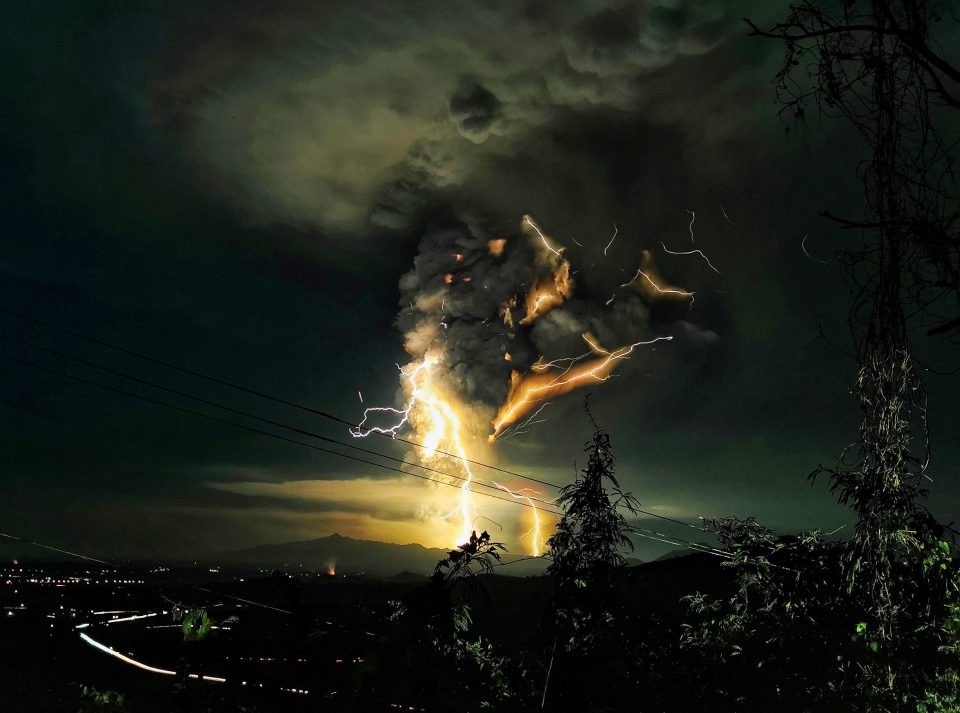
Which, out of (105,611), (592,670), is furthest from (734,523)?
(105,611)

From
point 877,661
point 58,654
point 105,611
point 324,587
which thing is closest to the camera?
point 877,661

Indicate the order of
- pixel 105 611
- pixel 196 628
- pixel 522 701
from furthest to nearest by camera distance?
1. pixel 105 611
2. pixel 522 701
3. pixel 196 628

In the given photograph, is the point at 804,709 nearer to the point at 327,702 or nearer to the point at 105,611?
the point at 327,702

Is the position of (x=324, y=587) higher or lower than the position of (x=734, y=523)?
lower

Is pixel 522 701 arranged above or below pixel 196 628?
below

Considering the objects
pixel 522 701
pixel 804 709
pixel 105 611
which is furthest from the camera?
pixel 105 611

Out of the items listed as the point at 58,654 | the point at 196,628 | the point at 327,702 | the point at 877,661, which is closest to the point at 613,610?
the point at 877,661

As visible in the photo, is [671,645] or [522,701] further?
[671,645]

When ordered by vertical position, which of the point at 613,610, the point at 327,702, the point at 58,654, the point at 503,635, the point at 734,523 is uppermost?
the point at 734,523

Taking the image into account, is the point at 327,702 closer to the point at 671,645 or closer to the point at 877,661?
the point at 671,645
